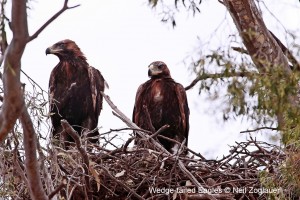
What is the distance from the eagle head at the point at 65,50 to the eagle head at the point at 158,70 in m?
1.00

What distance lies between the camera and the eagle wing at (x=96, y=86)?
346 inches

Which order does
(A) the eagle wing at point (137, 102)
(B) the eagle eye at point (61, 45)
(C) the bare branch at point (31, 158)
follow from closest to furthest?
(C) the bare branch at point (31, 158)
(A) the eagle wing at point (137, 102)
(B) the eagle eye at point (61, 45)

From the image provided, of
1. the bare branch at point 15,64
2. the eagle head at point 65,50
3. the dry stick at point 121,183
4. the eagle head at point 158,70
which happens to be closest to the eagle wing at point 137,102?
the eagle head at point 158,70

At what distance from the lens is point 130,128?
6.83 m

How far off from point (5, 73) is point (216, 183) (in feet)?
10.7

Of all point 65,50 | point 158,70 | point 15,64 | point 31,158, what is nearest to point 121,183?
point 31,158

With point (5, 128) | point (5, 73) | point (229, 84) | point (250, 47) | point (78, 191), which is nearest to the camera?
point (5, 73)

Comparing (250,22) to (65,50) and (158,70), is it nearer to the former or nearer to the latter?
(158,70)

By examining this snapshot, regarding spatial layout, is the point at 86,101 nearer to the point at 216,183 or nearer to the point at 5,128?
the point at 216,183

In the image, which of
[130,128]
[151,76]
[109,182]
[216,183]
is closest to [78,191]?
[109,182]

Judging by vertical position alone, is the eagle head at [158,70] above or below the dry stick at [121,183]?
above

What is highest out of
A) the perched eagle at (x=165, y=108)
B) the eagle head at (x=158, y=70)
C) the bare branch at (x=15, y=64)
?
the eagle head at (x=158, y=70)

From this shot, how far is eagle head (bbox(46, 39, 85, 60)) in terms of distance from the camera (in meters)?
9.24

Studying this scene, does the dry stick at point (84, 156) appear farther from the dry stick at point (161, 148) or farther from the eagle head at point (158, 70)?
the eagle head at point (158, 70)
